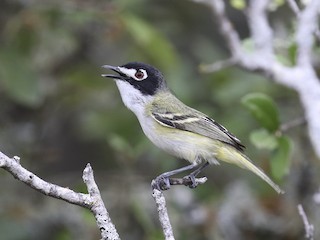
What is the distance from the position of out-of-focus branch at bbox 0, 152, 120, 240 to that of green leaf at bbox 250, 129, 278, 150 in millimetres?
2075

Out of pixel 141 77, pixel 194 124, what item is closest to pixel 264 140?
pixel 194 124

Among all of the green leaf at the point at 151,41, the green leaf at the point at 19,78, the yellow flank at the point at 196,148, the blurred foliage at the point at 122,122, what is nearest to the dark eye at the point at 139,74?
the yellow flank at the point at 196,148

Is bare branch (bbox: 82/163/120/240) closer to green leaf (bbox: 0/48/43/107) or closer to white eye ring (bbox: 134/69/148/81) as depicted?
white eye ring (bbox: 134/69/148/81)

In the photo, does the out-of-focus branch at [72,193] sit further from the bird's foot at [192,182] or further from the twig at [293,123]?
the twig at [293,123]

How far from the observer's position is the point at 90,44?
310 inches

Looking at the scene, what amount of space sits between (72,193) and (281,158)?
226 cm

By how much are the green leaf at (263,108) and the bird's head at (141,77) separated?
0.60 meters

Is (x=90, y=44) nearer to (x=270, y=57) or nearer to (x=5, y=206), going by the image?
(x=5, y=206)

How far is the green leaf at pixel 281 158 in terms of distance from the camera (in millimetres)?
5431

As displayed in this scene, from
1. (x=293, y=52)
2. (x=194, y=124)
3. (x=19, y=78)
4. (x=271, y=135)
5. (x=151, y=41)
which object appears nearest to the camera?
(x=293, y=52)

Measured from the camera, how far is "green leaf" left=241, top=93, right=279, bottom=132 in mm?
5523

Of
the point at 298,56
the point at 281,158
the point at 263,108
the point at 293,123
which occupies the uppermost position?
the point at 298,56

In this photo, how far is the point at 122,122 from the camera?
7457 millimetres

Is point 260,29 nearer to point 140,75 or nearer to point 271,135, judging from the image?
point 271,135
